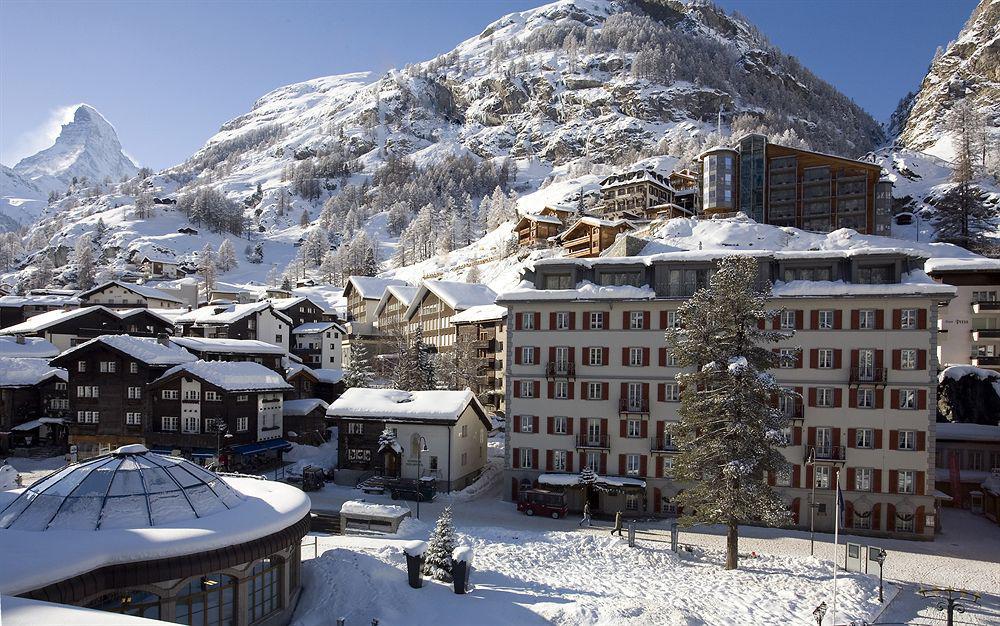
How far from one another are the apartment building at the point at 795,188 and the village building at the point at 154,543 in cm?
10227

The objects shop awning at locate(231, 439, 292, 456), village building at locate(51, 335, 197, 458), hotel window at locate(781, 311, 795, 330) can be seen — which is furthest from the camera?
village building at locate(51, 335, 197, 458)

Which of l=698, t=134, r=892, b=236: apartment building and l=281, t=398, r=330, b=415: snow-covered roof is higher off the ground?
l=698, t=134, r=892, b=236: apartment building

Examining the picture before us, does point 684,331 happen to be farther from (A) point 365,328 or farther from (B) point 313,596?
(A) point 365,328

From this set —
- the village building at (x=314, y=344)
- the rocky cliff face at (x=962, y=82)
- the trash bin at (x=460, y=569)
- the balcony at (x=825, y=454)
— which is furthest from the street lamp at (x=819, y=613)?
the rocky cliff face at (x=962, y=82)

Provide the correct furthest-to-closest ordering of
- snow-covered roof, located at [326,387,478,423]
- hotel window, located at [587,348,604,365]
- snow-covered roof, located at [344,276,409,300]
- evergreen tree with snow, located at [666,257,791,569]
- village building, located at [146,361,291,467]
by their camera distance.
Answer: snow-covered roof, located at [344,276,409,300]
village building, located at [146,361,291,467]
snow-covered roof, located at [326,387,478,423]
hotel window, located at [587,348,604,365]
evergreen tree with snow, located at [666,257,791,569]

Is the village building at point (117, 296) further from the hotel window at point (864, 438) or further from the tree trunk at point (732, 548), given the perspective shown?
the hotel window at point (864, 438)

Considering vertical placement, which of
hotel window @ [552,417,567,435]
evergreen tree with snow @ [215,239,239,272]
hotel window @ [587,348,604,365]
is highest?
evergreen tree with snow @ [215,239,239,272]

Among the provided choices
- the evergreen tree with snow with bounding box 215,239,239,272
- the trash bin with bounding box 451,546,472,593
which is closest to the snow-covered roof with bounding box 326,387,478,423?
the trash bin with bounding box 451,546,472,593

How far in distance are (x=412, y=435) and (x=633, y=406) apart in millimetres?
16058

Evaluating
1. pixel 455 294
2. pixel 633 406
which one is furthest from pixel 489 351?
pixel 633 406

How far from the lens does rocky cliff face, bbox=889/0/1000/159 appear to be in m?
156

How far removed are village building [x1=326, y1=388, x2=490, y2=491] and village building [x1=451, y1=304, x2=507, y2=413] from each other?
882 inches

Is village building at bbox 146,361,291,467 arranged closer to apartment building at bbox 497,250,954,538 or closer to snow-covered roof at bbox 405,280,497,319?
apartment building at bbox 497,250,954,538

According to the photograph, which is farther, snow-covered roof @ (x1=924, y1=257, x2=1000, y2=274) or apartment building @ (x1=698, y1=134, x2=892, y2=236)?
apartment building @ (x1=698, y1=134, x2=892, y2=236)
